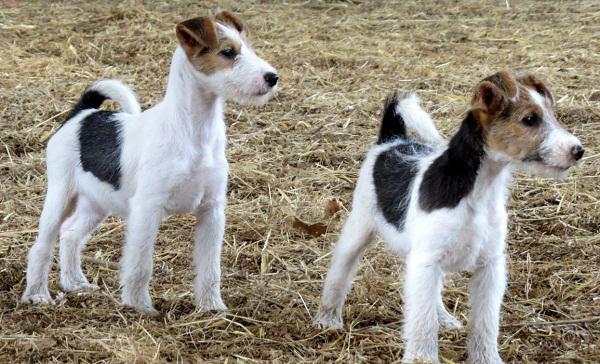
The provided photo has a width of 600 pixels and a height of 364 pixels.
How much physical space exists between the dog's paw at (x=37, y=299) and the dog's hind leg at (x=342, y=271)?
1650mm

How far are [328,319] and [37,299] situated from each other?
5.90 ft

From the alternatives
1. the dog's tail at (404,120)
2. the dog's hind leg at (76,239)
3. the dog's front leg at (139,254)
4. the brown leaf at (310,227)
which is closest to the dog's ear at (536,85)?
the dog's tail at (404,120)

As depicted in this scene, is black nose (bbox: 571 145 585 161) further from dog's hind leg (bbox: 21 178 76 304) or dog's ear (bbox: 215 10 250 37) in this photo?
dog's hind leg (bbox: 21 178 76 304)

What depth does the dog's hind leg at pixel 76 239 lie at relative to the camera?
6688mm

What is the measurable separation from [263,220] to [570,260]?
225cm

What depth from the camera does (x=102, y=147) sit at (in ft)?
21.0

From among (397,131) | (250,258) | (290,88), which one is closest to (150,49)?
(290,88)

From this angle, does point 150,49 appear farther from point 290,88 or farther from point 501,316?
point 501,316

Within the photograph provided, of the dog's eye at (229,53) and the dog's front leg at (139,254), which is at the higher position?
the dog's eye at (229,53)

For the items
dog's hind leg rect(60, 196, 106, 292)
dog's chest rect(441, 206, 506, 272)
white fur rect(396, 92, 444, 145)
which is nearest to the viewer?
dog's chest rect(441, 206, 506, 272)

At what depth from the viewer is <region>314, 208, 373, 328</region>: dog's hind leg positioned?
237 inches

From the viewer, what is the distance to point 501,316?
6.10 metres

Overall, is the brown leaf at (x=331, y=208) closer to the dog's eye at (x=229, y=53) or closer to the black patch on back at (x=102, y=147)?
the black patch on back at (x=102, y=147)

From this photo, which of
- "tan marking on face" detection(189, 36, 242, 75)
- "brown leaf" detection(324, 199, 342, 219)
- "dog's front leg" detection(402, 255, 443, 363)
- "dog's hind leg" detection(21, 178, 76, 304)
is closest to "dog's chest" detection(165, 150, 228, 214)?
"tan marking on face" detection(189, 36, 242, 75)
